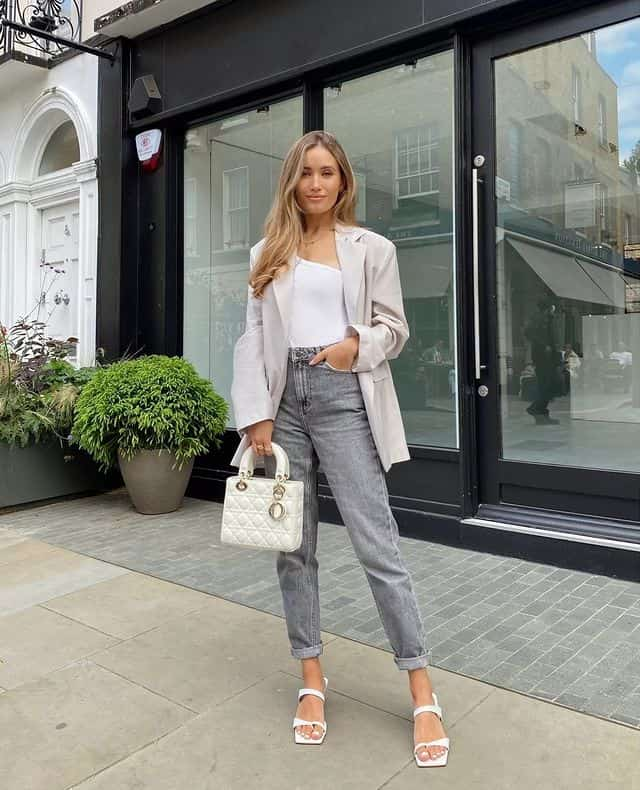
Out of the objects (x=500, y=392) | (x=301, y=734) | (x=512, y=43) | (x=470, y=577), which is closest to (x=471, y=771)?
(x=301, y=734)

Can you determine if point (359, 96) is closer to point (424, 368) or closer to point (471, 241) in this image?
point (471, 241)

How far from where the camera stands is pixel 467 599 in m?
3.39

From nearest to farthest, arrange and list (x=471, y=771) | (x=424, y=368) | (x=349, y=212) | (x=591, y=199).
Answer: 1. (x=471, y=771)
2. (x=349, y=212)
3. (x=591, y=199)
4. (x=424, y=368)

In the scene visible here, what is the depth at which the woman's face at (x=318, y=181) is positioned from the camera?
2184 millimetres

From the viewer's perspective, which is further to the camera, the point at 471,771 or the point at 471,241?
the point at 471,241

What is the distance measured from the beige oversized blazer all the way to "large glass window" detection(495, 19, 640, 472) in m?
2.28

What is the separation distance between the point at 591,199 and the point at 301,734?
3.50m

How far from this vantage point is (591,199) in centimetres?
412

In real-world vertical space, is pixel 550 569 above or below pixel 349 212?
below

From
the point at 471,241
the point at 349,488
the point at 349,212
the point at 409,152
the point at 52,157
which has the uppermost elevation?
the point at 52,157

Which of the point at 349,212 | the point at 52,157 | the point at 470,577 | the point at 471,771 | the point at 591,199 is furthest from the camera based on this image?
the point at 52,157

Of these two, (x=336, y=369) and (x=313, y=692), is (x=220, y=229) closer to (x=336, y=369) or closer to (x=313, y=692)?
(x=336, y=369)

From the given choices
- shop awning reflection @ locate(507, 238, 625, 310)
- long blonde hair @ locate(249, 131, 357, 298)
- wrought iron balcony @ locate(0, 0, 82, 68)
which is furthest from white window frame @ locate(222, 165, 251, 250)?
long blonde hair @ locate(249, 131, 357, 298)

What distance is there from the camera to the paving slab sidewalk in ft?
6.47
